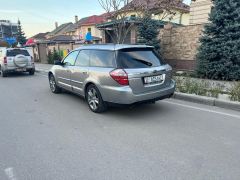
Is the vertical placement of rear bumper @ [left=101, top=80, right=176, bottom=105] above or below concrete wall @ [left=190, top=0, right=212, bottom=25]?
below

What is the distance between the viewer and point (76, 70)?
595 cm

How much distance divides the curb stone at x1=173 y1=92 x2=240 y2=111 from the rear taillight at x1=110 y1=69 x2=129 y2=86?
8.38ft

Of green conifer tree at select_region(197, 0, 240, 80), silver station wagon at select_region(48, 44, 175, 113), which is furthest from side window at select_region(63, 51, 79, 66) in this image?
green conifer tree at select_region(197, 0, 240, 80)

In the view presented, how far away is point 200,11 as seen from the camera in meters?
15.1

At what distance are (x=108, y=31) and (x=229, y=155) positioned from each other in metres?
14.8

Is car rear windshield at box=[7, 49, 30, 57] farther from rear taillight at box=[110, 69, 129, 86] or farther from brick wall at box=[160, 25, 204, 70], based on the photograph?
rear taillight at box=[110, 69, 129, 86]

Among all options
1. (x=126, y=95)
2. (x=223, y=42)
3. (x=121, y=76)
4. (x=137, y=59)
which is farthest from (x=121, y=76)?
(x=223, y=42)

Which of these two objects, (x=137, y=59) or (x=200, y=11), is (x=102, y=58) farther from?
(x=200, y=11)

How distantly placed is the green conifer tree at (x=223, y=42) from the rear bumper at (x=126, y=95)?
4718mm

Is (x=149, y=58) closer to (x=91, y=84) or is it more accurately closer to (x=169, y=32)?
(x=91, y=84)

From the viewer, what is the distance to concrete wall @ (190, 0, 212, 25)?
1464cm

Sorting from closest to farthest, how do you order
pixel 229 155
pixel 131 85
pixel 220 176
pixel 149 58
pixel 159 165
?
pixel 220 176 < pixel 159 165 < pixel 229 155 < pixel 131 85 < pixel 149 58

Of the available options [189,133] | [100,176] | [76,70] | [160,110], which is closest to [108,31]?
[76,70]

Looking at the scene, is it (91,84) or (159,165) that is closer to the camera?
(159,165)
